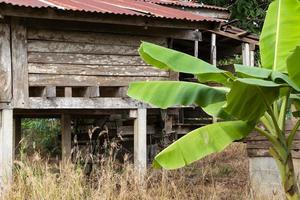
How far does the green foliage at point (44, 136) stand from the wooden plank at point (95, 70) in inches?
261

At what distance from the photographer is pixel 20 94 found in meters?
8.52

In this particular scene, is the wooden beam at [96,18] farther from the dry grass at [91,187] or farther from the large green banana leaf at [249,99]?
the large green banana leaf at [249,99]

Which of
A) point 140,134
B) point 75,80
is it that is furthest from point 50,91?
point 140,134

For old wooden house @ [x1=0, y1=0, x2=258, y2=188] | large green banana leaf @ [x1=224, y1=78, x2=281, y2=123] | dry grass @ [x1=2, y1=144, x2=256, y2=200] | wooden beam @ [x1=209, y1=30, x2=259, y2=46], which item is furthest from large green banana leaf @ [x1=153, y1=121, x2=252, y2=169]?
wooden beam @ [x1=209, y1=30, x2=259, y2=46]

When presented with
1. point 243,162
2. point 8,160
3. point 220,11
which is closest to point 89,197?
point 8,160

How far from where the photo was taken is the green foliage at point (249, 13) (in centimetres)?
1622

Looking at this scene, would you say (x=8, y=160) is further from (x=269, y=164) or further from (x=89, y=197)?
(x=269, y=164)

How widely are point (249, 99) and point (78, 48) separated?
4.87 metres

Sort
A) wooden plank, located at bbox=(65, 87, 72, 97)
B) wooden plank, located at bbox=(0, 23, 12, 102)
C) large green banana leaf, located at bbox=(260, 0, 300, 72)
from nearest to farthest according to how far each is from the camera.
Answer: large green banana leaf, located at bbox=(260, 0, 300, 72) < wooden plank, located at bbox=(0, 23, 12, 102) < wooden plank, located at bbox=(65, 87, 72, 97)

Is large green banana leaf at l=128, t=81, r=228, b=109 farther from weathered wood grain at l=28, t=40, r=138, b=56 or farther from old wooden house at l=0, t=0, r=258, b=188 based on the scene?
weathered wood grain at l=28, t=40, r=138, b=56

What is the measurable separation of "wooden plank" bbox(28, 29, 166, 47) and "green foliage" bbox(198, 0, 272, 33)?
6.94 m

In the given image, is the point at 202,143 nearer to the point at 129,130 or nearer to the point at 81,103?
the point at 81,103

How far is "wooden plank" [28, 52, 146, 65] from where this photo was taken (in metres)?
8.67

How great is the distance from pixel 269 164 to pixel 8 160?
4.19 meters
